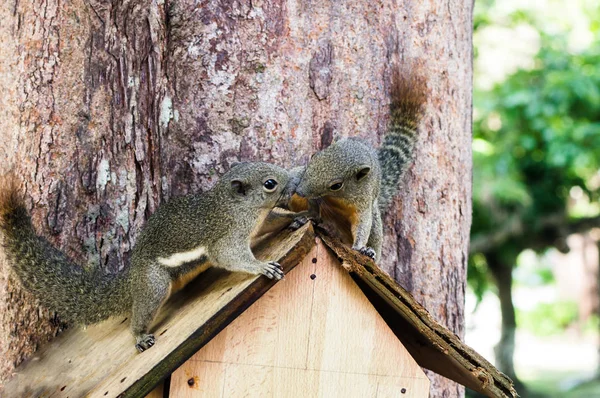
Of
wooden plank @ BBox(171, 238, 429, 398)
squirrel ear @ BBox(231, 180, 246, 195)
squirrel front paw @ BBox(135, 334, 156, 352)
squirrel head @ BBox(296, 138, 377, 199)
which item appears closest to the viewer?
wooden plank @ BBox(171, 238, 429, 398)

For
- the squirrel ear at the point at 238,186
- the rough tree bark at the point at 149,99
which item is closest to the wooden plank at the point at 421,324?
the squirrel ear at the point at 238,186

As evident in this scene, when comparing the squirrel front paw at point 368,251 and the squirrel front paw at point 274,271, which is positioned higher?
the squirrel front paw at point 368,251

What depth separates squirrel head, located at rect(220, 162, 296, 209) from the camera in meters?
3.05

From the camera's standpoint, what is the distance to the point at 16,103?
339cm

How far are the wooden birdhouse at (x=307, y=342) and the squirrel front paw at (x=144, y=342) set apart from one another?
0.03m

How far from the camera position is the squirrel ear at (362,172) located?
332 cm

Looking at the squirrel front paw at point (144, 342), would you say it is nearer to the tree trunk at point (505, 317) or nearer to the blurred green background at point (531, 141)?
the blurred green background at point (531, 141)

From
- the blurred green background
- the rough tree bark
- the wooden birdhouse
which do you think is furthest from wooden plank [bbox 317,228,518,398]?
the blurred green background

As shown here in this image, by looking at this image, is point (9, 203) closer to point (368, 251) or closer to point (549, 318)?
point (368, 251)

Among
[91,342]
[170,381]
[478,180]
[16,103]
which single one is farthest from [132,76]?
[478,180]

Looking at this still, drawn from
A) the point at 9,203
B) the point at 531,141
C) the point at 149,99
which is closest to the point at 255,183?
the point at 149,99

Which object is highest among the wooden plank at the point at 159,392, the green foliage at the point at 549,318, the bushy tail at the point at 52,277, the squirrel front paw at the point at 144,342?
the bushy tail at the point at 52,277

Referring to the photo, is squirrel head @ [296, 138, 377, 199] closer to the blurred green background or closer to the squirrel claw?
the squirrel claw

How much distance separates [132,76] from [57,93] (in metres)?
0.34
